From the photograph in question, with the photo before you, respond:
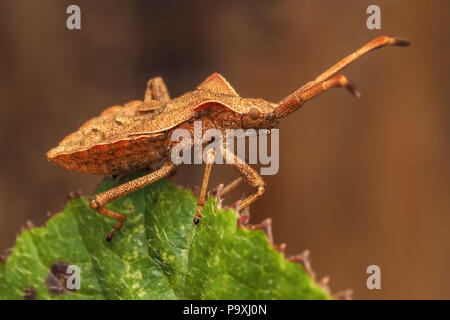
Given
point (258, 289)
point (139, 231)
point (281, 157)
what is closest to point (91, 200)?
point (139, 231)

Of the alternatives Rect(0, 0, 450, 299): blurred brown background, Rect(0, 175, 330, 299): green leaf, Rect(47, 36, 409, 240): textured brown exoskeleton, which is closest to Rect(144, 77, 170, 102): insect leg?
Rect(47, 36, 409, 240): textured brown exoskeleton

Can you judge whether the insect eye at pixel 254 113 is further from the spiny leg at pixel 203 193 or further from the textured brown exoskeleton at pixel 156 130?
the spiny leg at pixel 203 193

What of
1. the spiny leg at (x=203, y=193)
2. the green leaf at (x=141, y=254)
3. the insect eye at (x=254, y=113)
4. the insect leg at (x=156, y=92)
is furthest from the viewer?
the insect leg at (x=156, y=92)

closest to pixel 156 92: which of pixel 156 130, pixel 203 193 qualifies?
pixel 156 130

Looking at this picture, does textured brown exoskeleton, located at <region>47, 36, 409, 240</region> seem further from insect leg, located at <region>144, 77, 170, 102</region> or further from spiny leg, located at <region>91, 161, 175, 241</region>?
insect leg, located at <region>144, 77, 170, 102</region>

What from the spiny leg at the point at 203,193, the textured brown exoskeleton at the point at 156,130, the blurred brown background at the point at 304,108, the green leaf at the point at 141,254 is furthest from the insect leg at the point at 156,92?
the blurred brown background at the point at 304,108

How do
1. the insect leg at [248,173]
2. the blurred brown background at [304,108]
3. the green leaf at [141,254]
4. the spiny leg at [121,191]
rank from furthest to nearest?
the blurred brown background at [304,108] → the insect leg at [248,173] → the spiny leg at [121,191] → the green leaf at [141,254]
